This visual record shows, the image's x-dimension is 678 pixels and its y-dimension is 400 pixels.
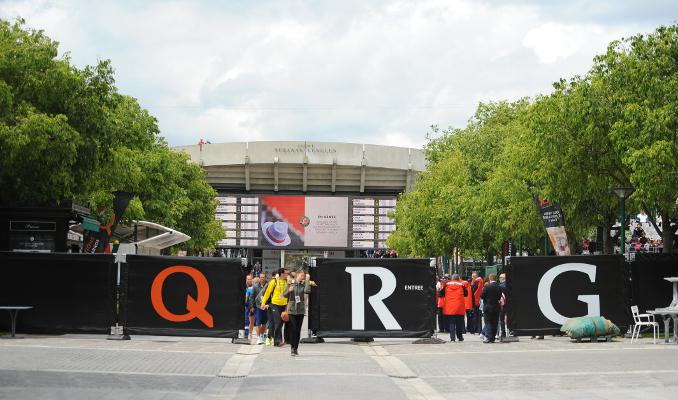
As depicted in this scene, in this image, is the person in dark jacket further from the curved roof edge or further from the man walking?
the curved roof edge

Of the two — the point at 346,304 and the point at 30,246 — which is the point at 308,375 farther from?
the point at 30,246

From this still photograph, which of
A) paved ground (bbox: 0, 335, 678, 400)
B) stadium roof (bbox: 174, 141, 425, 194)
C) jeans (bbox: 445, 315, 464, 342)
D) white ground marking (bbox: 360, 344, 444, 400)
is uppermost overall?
stadium roof (bbox: 174, 141, 425, 194)

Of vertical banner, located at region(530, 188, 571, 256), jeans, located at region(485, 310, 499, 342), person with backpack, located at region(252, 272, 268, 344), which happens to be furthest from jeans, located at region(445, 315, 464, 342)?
vertical banner, located at region(530, 188, 571, 256)

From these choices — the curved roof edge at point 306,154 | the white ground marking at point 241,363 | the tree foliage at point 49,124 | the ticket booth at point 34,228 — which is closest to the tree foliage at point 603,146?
the white ground marking at point 241,363

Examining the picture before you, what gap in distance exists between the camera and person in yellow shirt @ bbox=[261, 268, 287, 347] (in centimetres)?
2264

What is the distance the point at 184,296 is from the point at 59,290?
2.82 meters

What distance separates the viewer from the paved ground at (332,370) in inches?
493

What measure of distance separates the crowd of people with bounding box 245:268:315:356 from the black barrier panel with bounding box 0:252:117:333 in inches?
139

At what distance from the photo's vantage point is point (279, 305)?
74.6 ft

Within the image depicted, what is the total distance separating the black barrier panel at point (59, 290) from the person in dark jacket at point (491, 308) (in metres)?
8.46

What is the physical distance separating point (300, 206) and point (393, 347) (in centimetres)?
7548

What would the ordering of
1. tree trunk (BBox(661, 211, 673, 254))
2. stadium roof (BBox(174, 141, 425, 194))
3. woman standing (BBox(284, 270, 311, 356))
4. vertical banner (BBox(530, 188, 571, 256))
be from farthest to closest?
stadium roof (BBox(174, 141, 425, 194)), vertical banner (BBox(530, 188, 571, 256)), tree trunk (BBox(661, 211, 673, 254)), woman standing (BBox(284, 270, 311, 356))

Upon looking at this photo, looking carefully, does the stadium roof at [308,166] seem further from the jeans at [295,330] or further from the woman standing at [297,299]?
the jeans at [295,330]

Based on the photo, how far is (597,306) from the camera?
78.5 ft
